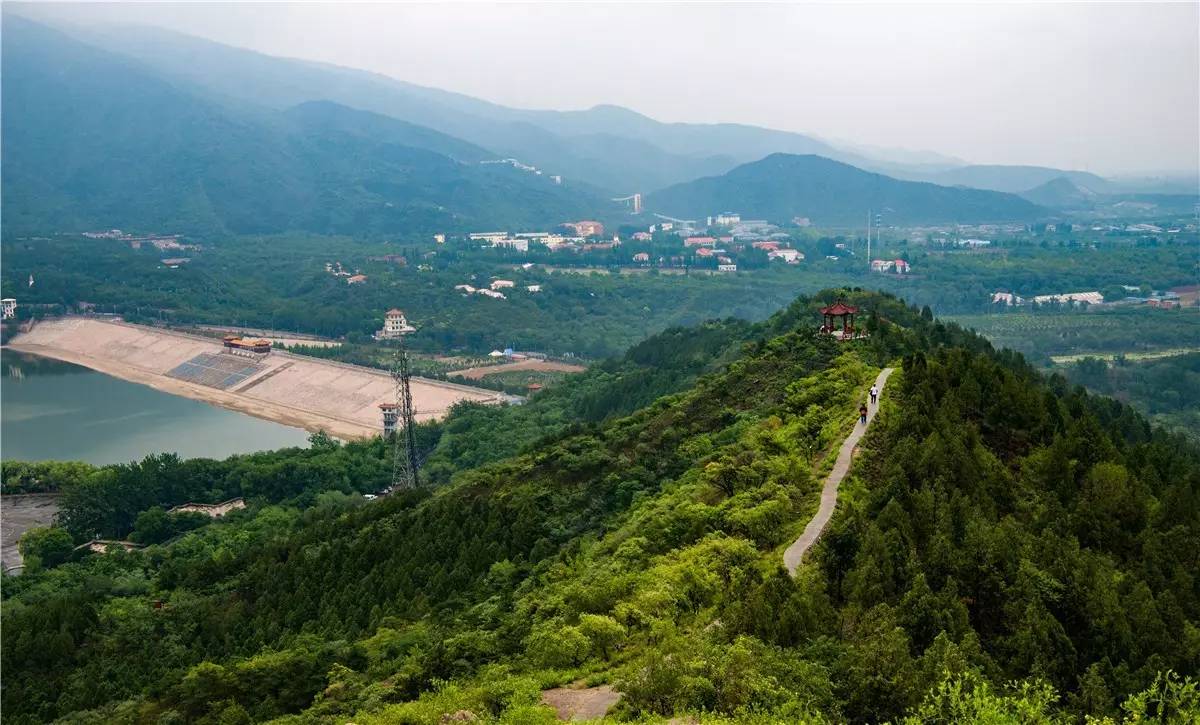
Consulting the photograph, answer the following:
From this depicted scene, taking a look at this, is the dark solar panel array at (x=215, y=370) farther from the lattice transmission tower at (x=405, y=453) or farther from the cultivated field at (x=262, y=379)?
the lattice transmission tower at (x=405, y=453)

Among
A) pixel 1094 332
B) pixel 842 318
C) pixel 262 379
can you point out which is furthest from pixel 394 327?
pixel 842 318

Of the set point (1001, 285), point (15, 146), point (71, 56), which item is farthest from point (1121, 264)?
point (71, 56)

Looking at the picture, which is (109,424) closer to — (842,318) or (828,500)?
(842,318)

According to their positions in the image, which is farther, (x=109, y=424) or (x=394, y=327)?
(x=394, y=327)

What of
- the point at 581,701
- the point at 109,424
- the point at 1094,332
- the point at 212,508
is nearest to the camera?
the point at 581,701

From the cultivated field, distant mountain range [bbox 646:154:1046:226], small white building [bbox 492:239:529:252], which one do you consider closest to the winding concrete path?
the cultivated field

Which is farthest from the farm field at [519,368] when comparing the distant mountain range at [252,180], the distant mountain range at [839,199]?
the distant mountain range at [839,199]
